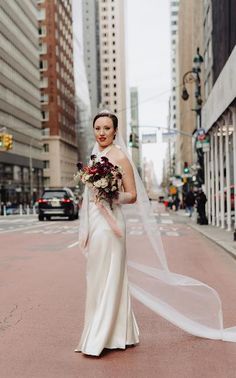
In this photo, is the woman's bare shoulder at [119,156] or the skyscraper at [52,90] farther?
the skyscraper at [52,90]

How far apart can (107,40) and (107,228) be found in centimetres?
16516

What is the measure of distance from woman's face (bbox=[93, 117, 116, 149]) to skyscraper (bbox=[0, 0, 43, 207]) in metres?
72.3

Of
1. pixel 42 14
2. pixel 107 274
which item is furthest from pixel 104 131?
pixel 42 14

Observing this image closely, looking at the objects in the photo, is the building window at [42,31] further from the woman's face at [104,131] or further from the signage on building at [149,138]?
the woman's face at [104,131]

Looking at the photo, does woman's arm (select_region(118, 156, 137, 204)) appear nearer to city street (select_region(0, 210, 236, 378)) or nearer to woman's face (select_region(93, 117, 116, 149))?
woman's face (select_region(93, 117, 116, 149))

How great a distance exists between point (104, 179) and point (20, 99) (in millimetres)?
90590

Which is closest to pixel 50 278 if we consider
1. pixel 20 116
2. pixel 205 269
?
pixel 205 269

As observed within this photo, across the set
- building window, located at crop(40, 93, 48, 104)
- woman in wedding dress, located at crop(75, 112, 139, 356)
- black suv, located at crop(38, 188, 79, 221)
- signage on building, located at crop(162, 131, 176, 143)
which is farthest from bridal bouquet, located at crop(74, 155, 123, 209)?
building window, located at crop(40, 93, 48, 104)

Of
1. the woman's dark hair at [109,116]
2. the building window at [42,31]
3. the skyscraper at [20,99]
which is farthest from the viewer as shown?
the building window at [42,31]

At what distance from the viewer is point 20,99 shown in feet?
305

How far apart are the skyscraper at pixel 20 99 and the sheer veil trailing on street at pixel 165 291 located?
72.0 metres

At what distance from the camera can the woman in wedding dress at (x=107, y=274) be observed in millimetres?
5031

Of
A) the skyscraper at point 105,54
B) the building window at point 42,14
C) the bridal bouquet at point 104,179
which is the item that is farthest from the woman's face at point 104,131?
the skyscraper at point 105,54

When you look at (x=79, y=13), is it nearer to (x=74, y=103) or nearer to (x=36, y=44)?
(x=74, y=103)
